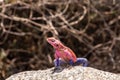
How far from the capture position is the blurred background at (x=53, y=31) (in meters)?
5.21

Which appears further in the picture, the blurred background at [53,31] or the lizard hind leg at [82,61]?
the blurred background at [53,31]

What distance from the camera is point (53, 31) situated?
504cm

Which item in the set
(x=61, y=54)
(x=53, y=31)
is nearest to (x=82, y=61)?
(x=61, y=54)

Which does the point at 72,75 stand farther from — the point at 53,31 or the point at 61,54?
the point at 53,31

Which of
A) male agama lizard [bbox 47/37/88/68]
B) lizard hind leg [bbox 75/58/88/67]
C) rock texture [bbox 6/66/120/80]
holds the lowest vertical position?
→ rock texture [bbox 6/66/120/80]

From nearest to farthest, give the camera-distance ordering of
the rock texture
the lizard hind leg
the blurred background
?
1. the rock texture
2. the lizard hind leg
3. the blurred background

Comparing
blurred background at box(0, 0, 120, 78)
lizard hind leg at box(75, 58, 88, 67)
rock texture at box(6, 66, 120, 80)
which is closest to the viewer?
rock texture at box(6, 66, 120, 80)

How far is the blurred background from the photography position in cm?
521

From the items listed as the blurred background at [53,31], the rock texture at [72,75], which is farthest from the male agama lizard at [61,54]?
the blurred background at [53,31]

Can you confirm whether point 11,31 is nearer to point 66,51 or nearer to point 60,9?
point 60,9

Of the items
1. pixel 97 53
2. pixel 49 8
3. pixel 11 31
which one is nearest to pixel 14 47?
pixel 11 31

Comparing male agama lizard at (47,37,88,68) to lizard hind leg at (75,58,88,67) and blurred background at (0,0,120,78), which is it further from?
blurred background at (0,0,120,78)

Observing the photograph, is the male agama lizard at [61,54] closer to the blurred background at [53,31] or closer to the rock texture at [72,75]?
the rock texture at [72,75]

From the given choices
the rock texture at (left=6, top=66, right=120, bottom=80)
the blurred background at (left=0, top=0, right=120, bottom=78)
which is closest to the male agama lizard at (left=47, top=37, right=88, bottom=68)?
the rock texture at (left=6, top=66, right=120, bottom=80)
